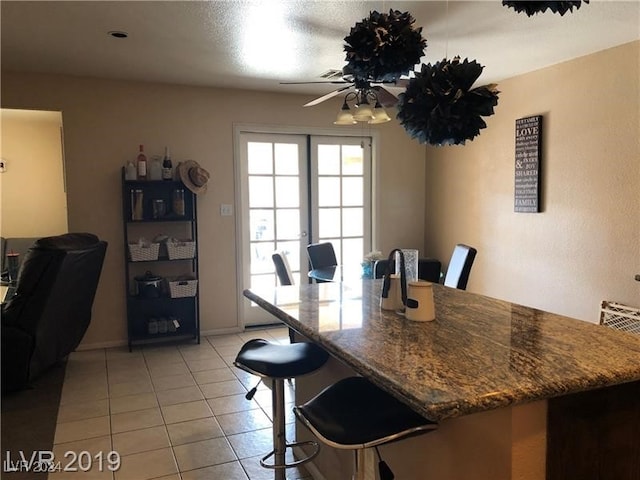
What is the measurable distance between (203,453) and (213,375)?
118 centimetres

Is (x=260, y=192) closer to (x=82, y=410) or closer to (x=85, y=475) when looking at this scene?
(x=82, y=410)

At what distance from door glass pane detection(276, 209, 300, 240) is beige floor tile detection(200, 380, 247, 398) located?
6.14ft

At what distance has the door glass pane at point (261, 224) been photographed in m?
5.03

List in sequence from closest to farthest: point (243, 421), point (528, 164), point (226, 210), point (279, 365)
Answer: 1. point (279, 365)
2. point (243, 421)
3. point (528, 164)
4. point (226, 210)

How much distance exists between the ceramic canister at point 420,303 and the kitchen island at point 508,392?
4cm

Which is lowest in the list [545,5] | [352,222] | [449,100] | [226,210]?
[352,222]

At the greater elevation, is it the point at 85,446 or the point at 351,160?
the point at 351,160

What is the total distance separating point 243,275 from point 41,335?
195cm

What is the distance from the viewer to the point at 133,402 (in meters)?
3.30

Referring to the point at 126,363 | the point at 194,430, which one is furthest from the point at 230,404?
the point at 126,363

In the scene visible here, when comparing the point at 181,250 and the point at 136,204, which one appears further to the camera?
the point at 181,250

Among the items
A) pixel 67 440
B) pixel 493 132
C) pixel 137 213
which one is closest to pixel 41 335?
pixel 67 440

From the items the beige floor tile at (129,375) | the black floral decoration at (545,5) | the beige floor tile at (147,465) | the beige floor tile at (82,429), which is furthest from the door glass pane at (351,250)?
the black floral decoration at (545,5)

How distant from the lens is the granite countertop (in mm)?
1194
